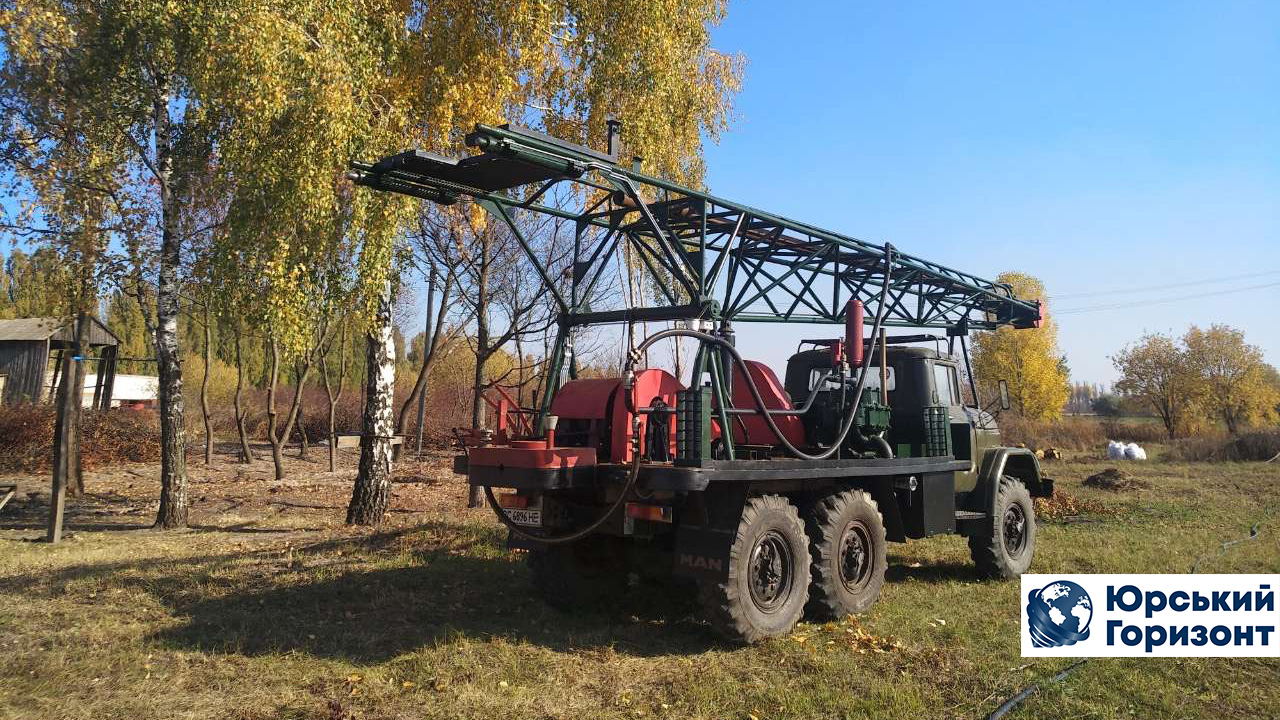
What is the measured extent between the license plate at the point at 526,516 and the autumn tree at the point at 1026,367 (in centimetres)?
4692

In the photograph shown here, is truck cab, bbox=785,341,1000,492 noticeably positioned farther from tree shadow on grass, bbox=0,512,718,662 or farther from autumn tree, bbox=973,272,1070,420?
autumn tree, bbox=973,272,1070,420

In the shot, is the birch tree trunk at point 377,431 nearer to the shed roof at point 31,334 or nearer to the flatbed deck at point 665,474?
the flatbed deck at point 665,474

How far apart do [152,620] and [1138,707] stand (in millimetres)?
7198

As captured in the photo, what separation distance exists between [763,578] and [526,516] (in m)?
2.00

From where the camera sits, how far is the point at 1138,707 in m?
4.66

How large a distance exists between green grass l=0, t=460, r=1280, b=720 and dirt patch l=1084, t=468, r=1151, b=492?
9424 millimetres

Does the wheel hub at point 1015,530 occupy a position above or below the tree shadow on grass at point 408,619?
above

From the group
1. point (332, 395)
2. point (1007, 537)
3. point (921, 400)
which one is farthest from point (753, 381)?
point (332, 395)

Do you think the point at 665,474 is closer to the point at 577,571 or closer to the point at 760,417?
the point at 577,571

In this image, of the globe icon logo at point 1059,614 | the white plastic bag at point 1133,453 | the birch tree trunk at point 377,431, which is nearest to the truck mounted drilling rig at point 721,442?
the globe icon logo at point 1059,614

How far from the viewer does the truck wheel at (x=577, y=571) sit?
6.95 metres

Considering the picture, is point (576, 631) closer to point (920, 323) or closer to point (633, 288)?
point (920, 323)

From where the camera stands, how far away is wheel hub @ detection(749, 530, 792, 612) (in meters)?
6.18

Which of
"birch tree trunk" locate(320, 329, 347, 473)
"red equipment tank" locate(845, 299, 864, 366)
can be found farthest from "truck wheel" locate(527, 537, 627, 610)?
"birch tree trunk" locate(320, 329, 347, 473)
